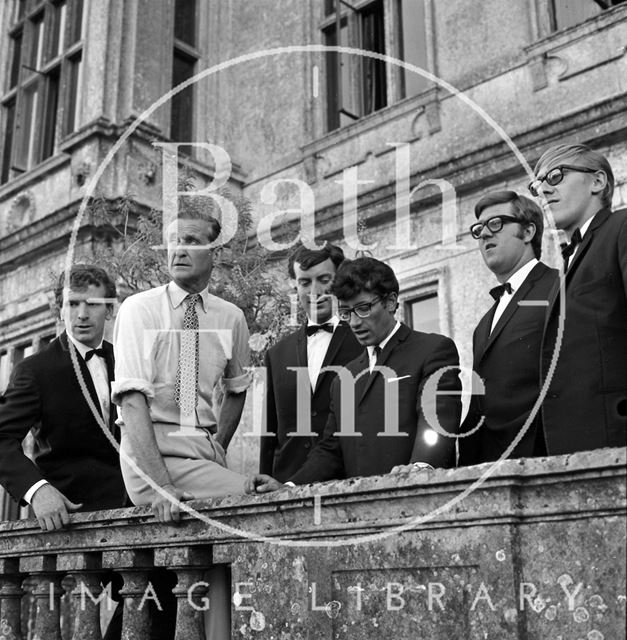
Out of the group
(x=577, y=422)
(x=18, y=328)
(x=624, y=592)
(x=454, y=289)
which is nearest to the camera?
(x=624, y=592)

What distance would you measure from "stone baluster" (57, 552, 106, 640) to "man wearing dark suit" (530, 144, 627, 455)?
1.68m

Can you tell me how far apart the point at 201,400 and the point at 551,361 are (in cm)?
132

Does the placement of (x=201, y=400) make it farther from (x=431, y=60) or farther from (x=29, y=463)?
(x=431, y=60)

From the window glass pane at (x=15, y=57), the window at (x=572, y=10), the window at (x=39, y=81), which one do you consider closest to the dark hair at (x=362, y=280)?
the window at (x=572, y=10)

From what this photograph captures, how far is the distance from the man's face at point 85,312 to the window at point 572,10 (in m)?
5.98

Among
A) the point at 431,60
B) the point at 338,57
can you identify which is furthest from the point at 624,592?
the point at 338,57

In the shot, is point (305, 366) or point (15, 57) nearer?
point (305, 366)

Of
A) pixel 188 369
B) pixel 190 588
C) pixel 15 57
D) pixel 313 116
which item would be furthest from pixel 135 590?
pixel 15 57

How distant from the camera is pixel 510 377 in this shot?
300 centimetres

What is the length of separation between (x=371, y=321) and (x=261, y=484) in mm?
833

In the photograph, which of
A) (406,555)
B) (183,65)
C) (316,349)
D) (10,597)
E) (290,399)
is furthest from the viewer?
(183,65)

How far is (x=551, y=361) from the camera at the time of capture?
271 centimetres

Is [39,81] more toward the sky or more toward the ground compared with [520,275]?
more toward the sky

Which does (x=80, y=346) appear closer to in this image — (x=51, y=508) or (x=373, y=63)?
(x=51, y=508)
